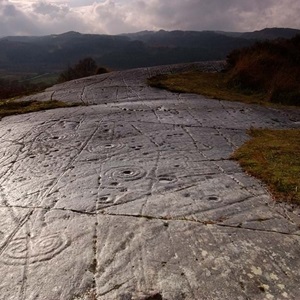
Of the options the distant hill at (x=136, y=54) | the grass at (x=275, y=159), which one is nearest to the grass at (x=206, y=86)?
the grass at (x=275, y=159)

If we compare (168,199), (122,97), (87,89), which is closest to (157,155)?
(168,199)

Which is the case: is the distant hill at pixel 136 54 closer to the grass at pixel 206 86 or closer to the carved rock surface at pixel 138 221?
the grass at pixel 206 86

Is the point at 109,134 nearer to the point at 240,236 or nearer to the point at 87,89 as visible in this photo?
the point at 240,236

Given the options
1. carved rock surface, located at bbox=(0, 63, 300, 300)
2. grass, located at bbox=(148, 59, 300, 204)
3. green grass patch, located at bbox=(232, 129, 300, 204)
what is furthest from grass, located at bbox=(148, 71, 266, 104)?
carved rock surface, located at bbox=(0, 63, 300, 300)

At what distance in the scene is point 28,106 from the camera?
1094 cm

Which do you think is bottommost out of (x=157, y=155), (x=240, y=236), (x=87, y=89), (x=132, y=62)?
(x=132, y=62)

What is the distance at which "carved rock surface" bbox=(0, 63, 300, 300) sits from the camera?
2795mm

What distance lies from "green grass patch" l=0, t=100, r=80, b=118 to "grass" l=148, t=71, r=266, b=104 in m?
4.37

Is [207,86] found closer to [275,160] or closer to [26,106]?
[26,106]

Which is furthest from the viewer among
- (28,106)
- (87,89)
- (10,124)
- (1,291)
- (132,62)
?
(132,62)

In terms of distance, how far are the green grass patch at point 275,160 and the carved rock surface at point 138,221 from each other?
0.71ft

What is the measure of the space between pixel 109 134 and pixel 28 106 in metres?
5.01

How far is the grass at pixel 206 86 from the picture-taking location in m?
12.0

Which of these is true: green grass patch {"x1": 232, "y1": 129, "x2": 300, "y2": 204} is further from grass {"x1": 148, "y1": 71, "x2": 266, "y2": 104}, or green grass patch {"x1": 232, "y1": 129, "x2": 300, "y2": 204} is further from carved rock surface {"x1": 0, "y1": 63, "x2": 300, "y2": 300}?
grass {"x1": 148, "y1": 71, "x2": 266, "y2": 104}
